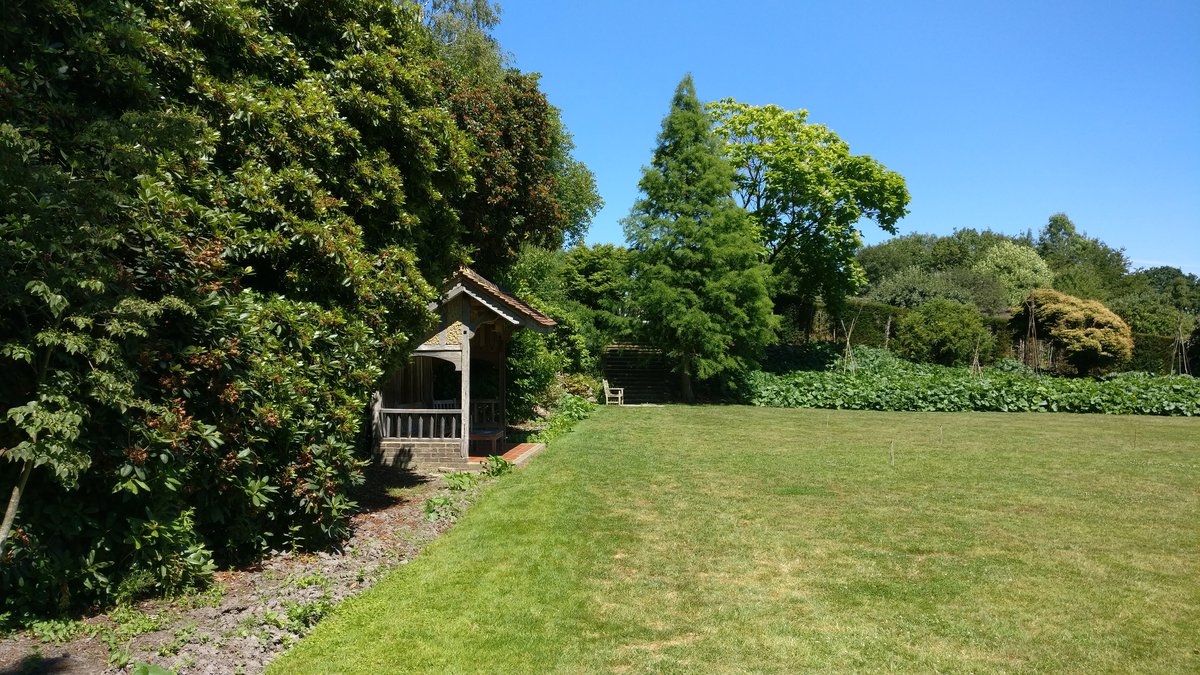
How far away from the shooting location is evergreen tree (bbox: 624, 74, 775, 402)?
84.5ft

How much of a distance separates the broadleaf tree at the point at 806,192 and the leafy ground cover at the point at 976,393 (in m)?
6.20

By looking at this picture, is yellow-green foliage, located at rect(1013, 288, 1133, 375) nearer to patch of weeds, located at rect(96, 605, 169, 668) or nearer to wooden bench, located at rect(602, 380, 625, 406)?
wooden bench, located at rect(602, 380, 625, 406)

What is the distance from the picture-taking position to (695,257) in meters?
26.0

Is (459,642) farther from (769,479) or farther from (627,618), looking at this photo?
(769,479)

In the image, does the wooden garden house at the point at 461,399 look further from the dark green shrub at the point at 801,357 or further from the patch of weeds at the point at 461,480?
the dark green shrub at the point at 801,357

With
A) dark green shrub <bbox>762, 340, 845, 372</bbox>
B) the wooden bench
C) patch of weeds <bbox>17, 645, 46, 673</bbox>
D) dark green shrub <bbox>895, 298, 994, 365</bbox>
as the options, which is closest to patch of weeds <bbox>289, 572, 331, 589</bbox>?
patch of weeds <bbox>17, 645, 46, 673</bbox>

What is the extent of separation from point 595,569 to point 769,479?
222 inches

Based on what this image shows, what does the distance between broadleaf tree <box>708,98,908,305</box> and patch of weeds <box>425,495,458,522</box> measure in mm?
24030

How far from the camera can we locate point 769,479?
11.9m

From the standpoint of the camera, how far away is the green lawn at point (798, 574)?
16.7 ft

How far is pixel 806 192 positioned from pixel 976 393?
445 inches

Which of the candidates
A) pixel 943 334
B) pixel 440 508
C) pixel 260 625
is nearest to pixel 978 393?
pixel 943 334

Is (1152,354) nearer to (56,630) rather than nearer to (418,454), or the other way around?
(418,454)

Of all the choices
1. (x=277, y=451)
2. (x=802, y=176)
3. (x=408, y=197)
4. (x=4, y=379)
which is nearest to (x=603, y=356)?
(x=802, y=176)
